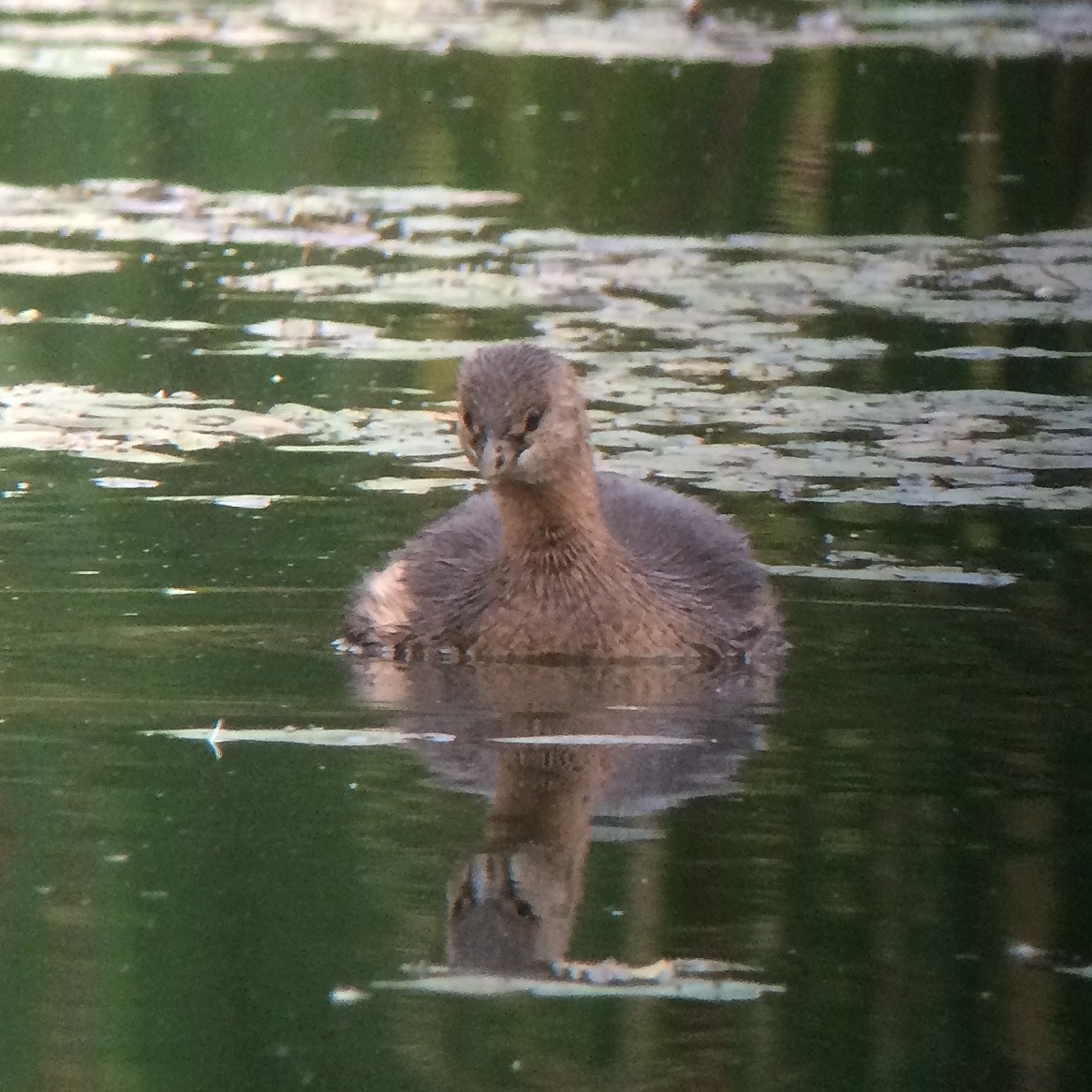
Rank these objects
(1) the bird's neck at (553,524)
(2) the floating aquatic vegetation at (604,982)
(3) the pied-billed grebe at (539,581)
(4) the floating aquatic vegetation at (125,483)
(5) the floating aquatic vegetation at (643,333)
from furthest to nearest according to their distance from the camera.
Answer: (5) the floating aquatic vegetation at (643,333), (4) the floating aquatic vegetation at (125,483), (1) the bird's neck at (553,524), (3) the pied-billed grebe at (539,581), (2) the floating aquatic vegetation at (604,982)

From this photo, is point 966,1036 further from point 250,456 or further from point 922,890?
point 250,456

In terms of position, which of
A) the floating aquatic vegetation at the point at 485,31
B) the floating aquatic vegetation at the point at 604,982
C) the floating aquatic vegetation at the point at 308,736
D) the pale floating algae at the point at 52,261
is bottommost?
the floating aquatic vegetation at the point at 308,736

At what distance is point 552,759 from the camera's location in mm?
7047

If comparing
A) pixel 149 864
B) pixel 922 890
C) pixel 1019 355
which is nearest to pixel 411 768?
pixel 149 864

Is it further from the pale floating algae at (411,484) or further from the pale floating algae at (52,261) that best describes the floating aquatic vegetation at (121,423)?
the pale floating algae at (52,261)

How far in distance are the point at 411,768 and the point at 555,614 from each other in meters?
1.56

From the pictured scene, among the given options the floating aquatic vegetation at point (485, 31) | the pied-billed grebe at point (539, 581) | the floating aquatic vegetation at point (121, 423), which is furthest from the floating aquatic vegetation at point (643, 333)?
the floating aquatic vegetation at point (485, 31)

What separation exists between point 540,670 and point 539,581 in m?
A: 0.32

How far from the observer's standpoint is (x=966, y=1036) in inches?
207

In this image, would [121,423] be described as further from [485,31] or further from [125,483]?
[485,31]

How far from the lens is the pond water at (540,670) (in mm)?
5422

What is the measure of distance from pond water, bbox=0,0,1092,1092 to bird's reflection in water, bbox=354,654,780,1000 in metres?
0.02

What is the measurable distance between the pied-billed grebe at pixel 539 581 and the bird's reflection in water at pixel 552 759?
0.34ft

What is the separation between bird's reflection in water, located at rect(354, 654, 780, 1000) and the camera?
5.76m
